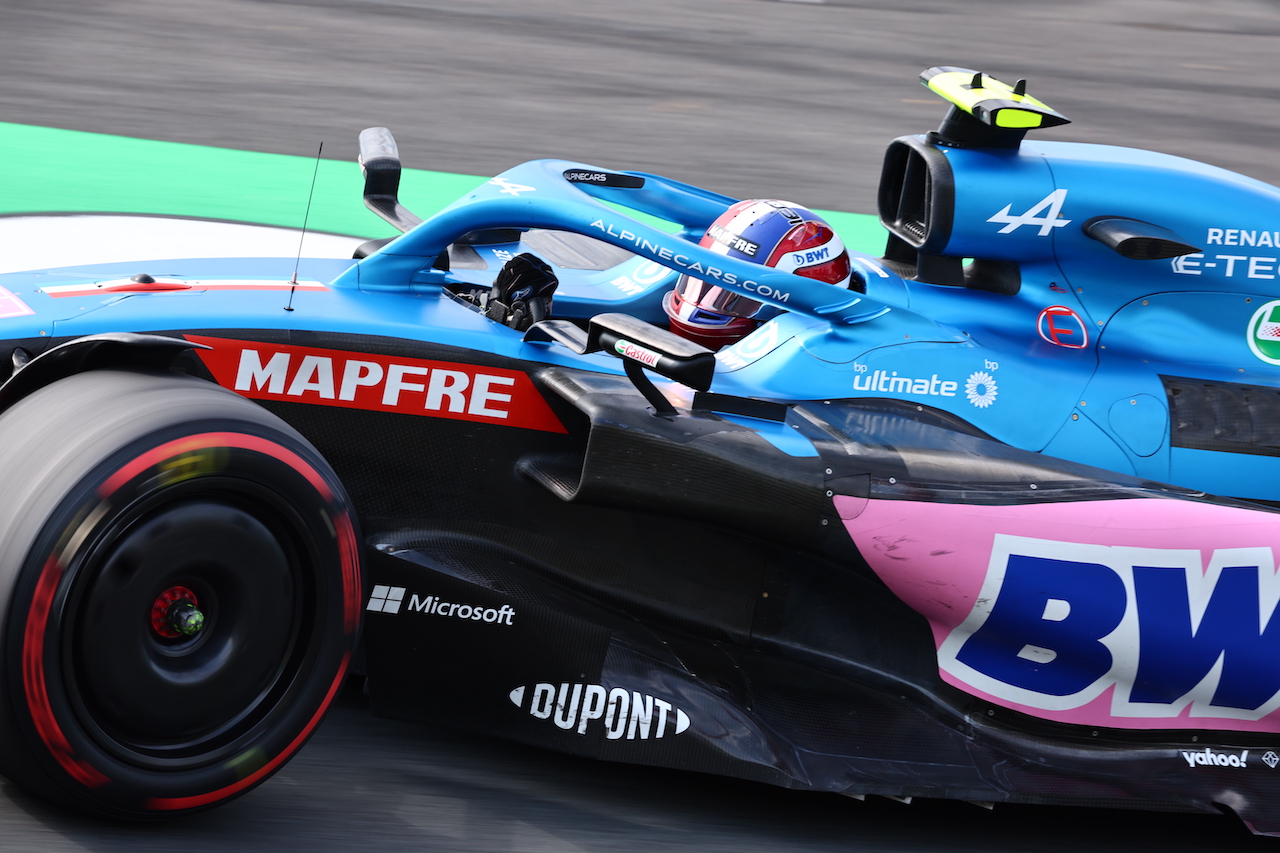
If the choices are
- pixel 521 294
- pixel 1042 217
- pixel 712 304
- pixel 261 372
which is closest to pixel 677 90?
pixel 1042 217

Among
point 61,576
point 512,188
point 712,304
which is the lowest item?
point 61,576

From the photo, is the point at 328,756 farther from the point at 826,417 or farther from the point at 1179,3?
the point at 1179,3

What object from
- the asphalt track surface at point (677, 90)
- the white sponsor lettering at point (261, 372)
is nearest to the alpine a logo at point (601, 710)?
the asphalt track surface at point (677, 90)

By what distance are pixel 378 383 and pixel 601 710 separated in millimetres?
905

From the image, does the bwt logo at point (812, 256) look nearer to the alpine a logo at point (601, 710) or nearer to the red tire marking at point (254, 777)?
the alpine a logo at point (601, 710)

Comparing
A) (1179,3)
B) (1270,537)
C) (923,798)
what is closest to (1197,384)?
(1270,537)

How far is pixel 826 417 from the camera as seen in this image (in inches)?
136

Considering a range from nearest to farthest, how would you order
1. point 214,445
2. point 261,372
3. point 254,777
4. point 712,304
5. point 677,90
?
point 214,445
point 254,777
point 261,372
point 712,304
point 677,90

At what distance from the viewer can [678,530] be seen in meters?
3.26

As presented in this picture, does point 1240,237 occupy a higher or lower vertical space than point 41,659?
higher

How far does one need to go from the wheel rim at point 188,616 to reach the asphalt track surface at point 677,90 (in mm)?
544

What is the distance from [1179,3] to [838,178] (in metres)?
8.04

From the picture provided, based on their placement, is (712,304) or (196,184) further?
(196,184)

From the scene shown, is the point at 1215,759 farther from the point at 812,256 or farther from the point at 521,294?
the point at 521,294
